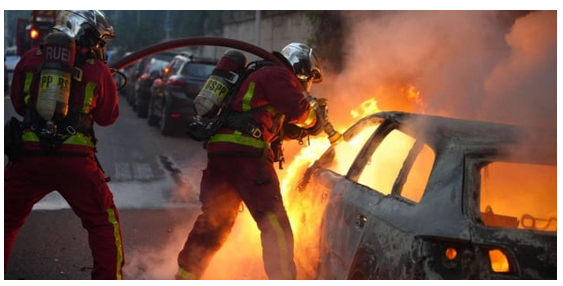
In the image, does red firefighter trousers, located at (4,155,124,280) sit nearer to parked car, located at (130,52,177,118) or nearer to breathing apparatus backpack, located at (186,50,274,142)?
breathing apparatus backpack, located at (186,50,274,142)

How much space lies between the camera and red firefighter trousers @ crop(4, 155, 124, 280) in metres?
3.84

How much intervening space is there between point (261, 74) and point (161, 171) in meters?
5.59

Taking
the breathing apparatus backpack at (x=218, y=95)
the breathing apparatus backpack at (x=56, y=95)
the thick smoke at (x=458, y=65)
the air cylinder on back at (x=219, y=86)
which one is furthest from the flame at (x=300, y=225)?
the thick smoke at (x=458, y=65)

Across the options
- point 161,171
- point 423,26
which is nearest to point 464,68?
point 423,26

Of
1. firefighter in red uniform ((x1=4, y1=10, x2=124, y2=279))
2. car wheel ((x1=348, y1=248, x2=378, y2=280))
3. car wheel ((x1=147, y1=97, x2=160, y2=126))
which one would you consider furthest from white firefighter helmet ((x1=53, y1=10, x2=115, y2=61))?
car wheel ((x1=147, y1=97, x2=160, y2=126))

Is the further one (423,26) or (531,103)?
(423,26)

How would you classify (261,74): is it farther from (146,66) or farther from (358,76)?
(146,66)

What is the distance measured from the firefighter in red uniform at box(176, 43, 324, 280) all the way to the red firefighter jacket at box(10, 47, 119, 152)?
30.2 inches

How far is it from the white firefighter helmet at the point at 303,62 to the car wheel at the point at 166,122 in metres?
8.37

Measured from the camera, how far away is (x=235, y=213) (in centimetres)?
445

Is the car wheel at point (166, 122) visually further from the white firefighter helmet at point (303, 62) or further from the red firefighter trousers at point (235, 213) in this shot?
the red firefighter trousers at point (235, 213)

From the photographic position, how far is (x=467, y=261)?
111 inches

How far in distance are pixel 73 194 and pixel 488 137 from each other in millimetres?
2423

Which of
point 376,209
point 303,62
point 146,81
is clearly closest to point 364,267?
point 376,209
